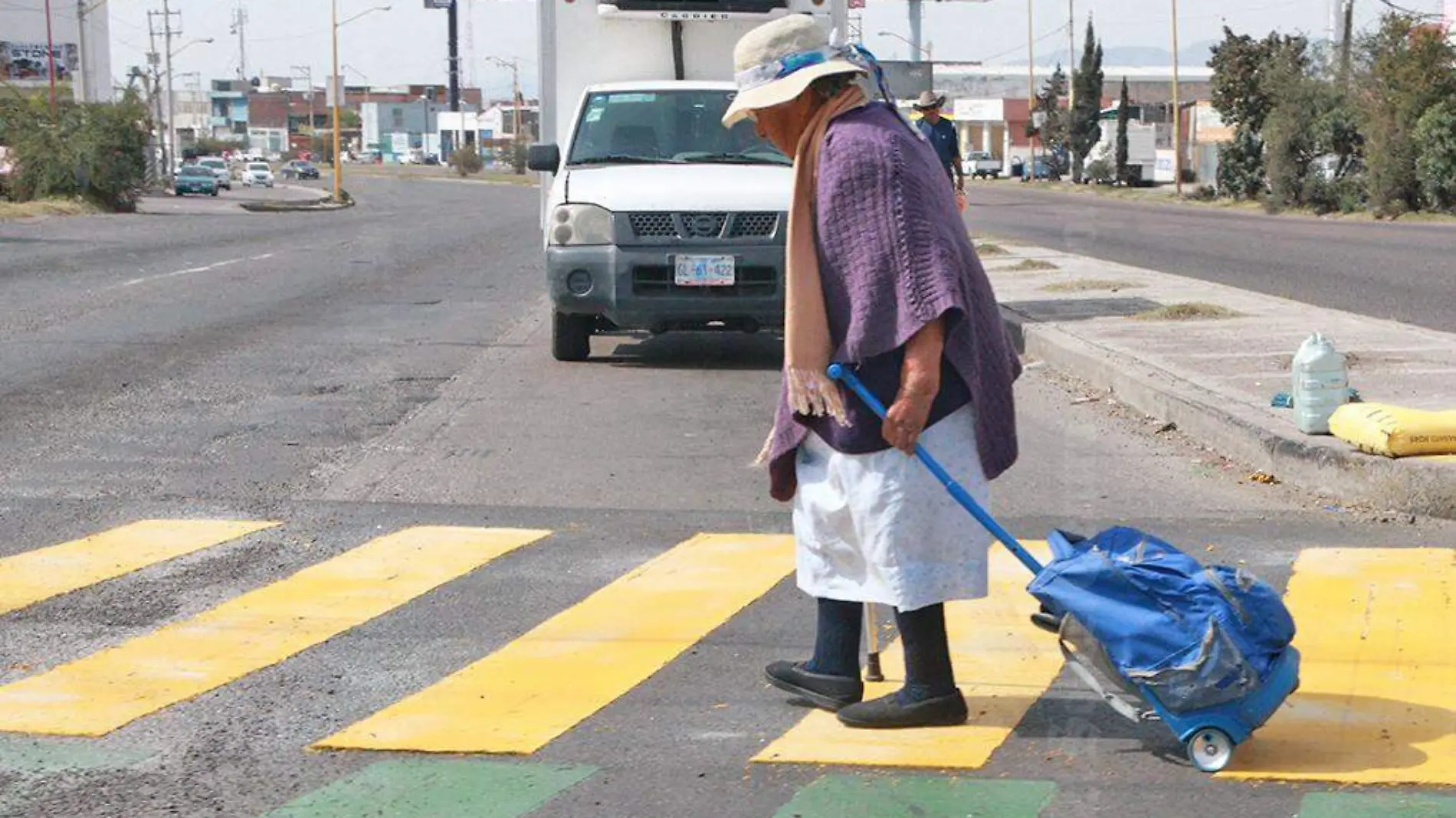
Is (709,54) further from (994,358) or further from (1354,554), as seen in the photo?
(994,358)

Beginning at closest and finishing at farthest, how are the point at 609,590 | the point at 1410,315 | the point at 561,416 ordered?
the point at 609,590 → the point at 561,416 → the point at 1410,315

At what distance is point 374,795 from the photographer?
15.3 feet

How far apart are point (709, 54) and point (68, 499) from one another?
7873mm

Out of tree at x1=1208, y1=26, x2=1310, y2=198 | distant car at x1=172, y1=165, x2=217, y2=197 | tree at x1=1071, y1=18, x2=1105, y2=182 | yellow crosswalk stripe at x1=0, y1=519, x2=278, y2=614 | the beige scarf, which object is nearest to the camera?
the beige scarf

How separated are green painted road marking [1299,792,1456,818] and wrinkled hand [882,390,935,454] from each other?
4.00ft

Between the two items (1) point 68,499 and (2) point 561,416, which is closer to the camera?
(1) point 68,499

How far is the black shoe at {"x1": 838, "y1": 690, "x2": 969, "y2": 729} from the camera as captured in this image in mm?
5145

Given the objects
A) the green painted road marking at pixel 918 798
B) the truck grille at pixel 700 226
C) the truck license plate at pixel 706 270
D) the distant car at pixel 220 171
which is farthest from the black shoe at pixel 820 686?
the distant car at pixel 220 171

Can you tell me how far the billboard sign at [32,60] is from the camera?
336 feet

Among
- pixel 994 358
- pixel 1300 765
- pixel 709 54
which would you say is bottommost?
pixel 1300 765

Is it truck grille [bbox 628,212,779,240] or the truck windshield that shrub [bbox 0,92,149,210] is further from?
truck grille [bbox 628,212,779,240]

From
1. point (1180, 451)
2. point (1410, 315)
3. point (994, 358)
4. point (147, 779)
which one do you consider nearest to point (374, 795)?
point (147, 779)

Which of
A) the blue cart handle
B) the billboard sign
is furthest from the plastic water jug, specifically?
the billboard sign

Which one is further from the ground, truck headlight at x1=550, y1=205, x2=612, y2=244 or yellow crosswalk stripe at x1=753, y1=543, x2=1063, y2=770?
truck headlight at x1=550, y1=205, x2=612, y2=244
